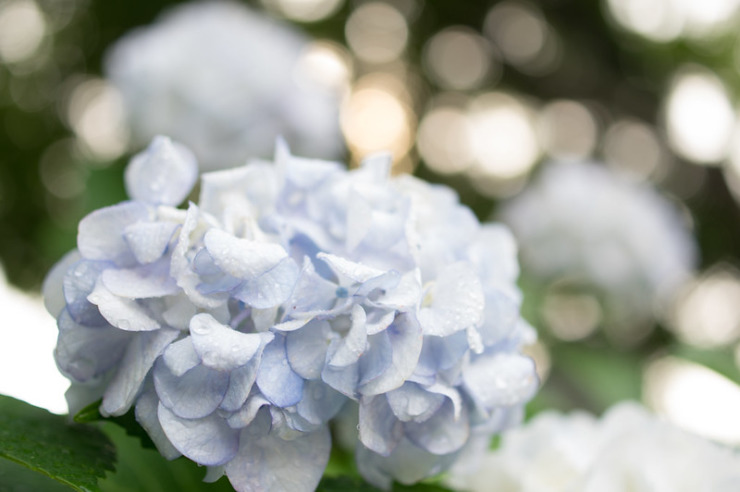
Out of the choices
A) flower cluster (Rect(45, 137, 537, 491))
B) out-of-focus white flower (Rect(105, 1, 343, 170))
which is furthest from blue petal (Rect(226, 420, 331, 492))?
→ out-of-focus white flower (Rect(105, 1, 343, 170))

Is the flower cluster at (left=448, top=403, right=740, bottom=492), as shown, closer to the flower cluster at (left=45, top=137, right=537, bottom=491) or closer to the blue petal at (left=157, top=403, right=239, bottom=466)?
the flower cluster at (left=45, top=137, right=537, bottom=491)

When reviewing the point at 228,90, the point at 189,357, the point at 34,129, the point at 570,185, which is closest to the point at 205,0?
the point at 228,90

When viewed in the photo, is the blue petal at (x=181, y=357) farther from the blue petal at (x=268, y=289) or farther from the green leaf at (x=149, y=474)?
the green leaf at (x=149, y=474)

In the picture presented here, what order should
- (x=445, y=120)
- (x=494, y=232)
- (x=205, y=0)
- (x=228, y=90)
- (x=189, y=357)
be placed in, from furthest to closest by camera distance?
(x=445, y=120) < (x=205, y=0) < (x=228, y=90) < (x=494, y=232) < (x=189, y=357)

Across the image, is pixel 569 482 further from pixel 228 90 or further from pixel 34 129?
pixel 34 129

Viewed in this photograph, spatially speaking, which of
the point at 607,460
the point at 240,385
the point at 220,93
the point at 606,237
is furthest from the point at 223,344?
the point at 606,237

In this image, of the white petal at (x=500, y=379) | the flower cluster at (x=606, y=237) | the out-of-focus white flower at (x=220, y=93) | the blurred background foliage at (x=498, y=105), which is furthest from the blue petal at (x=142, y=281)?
the flower cluster at (x=606, y=237)
